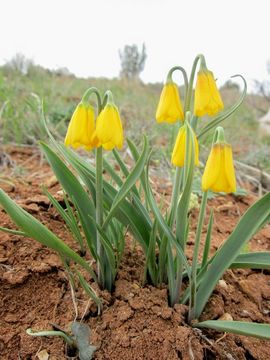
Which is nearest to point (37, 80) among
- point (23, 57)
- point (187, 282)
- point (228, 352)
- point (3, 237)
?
point (23, 57)

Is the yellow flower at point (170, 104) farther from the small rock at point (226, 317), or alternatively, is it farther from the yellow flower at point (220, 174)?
the small rock at point (226, 317)

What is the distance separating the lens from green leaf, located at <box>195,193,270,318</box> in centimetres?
100

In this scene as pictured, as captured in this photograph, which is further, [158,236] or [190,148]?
[158,236]

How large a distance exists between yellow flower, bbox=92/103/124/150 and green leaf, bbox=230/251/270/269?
54cm

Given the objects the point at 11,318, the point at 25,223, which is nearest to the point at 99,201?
the point at 25,223

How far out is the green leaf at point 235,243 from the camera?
1.00m

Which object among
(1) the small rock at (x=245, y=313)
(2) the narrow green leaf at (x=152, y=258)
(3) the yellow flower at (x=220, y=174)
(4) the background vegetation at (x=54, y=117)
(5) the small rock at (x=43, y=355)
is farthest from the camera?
(4) the background vegetation at (x=54, y=117)

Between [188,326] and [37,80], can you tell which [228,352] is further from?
[37,80]

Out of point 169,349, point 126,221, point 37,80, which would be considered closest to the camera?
point 169,349

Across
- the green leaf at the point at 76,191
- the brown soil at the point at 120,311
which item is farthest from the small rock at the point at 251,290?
the green leaf at the point at 76,191

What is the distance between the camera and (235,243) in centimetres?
103

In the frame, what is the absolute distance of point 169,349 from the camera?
1.01 meters

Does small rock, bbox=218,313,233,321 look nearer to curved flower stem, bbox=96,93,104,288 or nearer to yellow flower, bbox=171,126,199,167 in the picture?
curved flower stem, bbox=96,93,104,288

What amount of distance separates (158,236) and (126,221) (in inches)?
5.8
